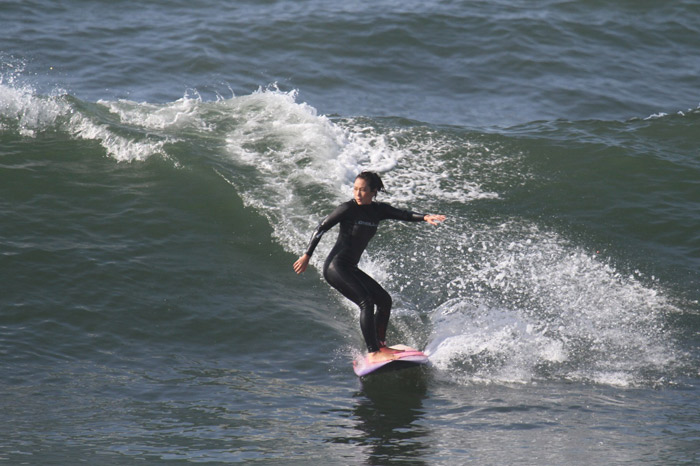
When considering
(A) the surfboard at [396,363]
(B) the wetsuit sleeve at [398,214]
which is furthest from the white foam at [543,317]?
(B) the wetsuit sleeve at [398,214]

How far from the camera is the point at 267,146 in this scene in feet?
45.0

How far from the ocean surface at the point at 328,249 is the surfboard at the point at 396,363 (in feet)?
0.48

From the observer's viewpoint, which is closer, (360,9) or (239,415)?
(239,415)

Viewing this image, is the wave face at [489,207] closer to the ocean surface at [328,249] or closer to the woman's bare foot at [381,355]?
the ocean surface at [328,249]

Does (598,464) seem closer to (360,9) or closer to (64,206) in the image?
(64,206)

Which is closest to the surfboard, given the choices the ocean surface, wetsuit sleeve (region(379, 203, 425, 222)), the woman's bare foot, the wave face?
the woman's bare foot

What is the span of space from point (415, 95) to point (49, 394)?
12.2 meters

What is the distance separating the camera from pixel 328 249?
1130 cm

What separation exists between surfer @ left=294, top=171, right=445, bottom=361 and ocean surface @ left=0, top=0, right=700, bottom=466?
0.57 meters

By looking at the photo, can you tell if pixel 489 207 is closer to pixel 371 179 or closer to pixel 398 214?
pixel 398 214

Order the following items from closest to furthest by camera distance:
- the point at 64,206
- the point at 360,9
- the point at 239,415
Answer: the point at 239,415, the point at 64,206, the point at 360,9

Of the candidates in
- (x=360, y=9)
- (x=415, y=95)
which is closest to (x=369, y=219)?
(x=415, y=95)

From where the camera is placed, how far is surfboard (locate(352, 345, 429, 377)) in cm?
817

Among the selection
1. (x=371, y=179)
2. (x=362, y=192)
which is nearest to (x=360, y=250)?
(x=362, y=192)
